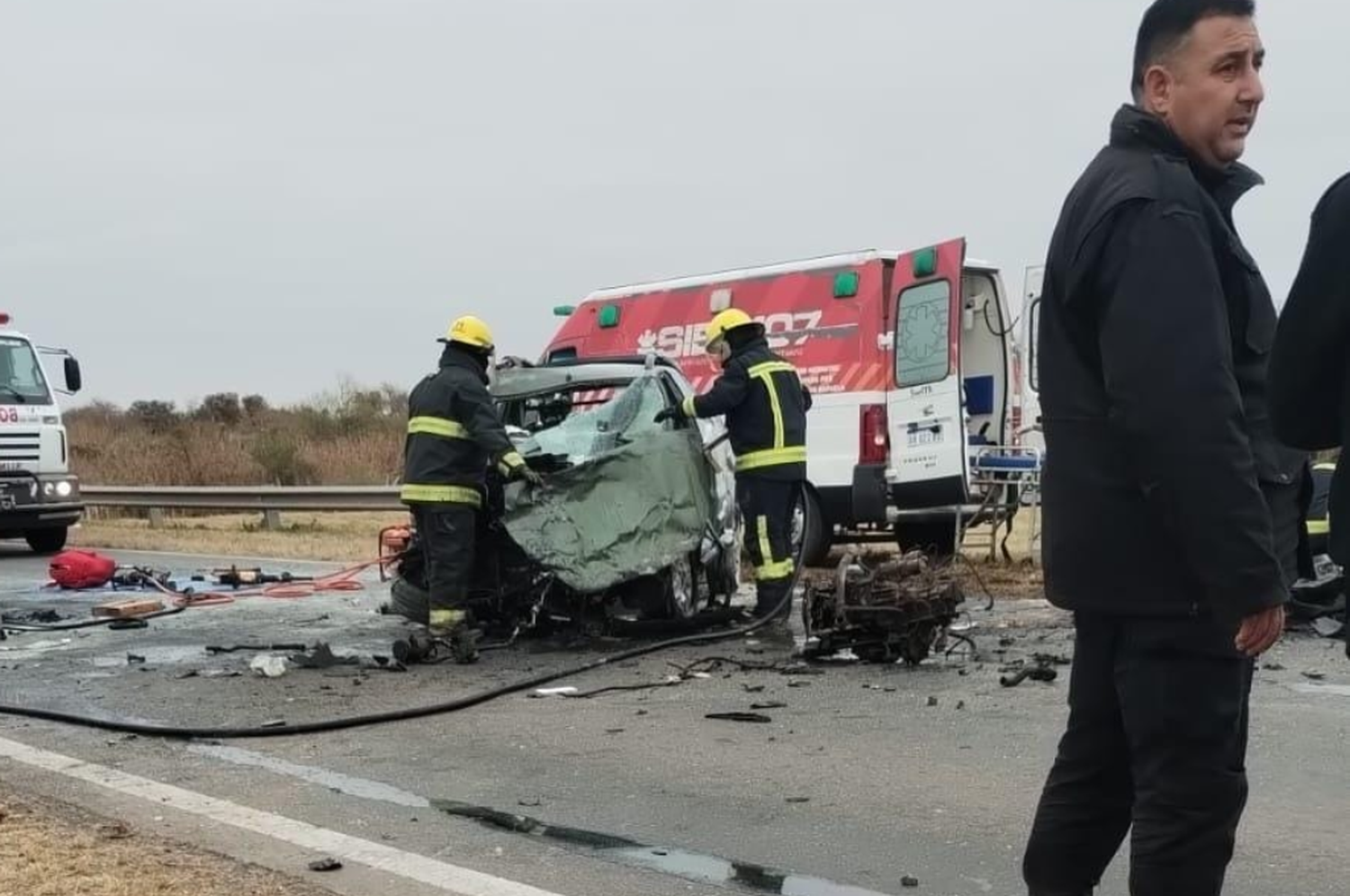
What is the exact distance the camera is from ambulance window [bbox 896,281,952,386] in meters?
10.1

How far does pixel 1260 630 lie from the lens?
2287 mm

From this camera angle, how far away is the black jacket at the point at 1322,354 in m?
2.26

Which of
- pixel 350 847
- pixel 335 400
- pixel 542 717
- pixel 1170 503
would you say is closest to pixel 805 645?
pixel 542 717

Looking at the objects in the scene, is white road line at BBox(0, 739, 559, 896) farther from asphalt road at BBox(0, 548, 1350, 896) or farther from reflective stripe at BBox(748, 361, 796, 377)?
reflective stripe at BBox(748, 361, 796, 377)

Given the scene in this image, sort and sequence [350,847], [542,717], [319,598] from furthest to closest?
[319,598] → [542,717] → [350,847]

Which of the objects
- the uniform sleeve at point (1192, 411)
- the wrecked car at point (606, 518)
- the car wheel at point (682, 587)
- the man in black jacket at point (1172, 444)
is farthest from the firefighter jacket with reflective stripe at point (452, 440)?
the uniform sleeve at point (1192, 411)

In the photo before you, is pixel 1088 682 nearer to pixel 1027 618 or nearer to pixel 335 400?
pixel 1027 618

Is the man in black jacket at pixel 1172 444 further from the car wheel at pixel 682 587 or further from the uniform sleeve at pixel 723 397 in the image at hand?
the uniform sleeve at pixel 723 397

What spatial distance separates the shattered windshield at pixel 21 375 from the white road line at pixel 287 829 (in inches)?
437

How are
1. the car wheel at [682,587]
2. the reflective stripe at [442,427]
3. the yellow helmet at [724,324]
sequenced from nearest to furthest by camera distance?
1. the reflective stripe at [442,427]
2. the car wheel at [682,587]
3. the yellow helmet at [724,324]

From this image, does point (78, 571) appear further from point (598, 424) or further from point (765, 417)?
point (765, 417)

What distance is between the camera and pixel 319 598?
10094 millimetres

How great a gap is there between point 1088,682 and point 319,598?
8225 millimetres

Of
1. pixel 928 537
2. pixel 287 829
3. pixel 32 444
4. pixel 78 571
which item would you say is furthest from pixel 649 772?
pixel 32 444
